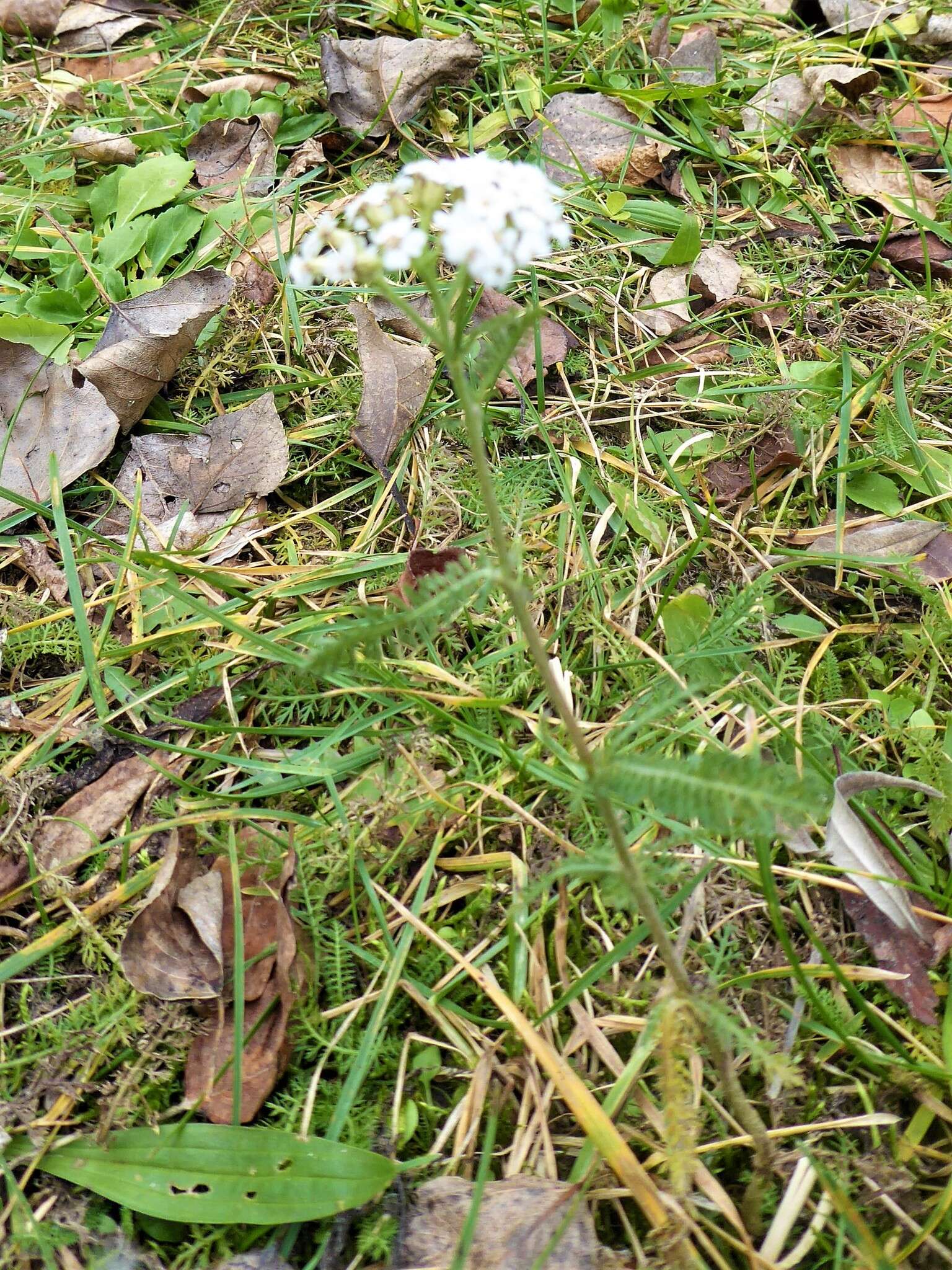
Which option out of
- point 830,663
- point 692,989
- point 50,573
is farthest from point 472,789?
point 50,573

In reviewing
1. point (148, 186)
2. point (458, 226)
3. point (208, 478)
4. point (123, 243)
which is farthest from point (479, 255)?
point (148, 186)

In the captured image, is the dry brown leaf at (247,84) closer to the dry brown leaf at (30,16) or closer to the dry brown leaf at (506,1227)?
the dry brown leaf at (30,16)

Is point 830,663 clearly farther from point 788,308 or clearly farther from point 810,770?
point 788,308

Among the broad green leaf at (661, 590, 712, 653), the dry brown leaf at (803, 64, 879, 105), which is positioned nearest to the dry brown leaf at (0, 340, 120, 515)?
the broad green leaf at (661, 590, 712, 653)

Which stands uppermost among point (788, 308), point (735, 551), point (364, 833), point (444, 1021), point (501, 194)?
point (501, 194)

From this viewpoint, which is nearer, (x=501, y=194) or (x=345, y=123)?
(x=501, y=194)

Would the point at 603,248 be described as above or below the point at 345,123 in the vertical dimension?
below
